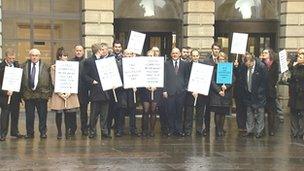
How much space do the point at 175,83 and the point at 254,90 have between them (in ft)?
5.70

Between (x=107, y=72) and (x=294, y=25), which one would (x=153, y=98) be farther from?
(x=294, y=25)

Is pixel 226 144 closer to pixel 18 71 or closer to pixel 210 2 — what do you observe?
pixel 18 71

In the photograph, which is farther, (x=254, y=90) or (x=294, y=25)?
(x=294, y=25)

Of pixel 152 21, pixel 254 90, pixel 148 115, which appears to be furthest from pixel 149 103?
pixel 152 21

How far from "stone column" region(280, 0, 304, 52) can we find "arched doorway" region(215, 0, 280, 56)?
47cm

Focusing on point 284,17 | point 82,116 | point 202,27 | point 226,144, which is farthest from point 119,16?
point 226,144

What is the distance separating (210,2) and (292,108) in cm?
800

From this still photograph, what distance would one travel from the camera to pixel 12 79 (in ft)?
42.9

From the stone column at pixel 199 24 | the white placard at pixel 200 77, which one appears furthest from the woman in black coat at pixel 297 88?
the stone column at pixel 199 24

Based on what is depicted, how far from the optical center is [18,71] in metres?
13.2

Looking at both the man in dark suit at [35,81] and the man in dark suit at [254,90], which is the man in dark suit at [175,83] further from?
the man in dark suit at [35,81]

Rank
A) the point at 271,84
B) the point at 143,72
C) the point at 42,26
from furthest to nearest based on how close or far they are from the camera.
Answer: the point at 42,26 < the point at 271,84 < the point at 143,72

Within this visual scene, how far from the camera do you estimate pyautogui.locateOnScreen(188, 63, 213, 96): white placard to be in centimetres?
1399

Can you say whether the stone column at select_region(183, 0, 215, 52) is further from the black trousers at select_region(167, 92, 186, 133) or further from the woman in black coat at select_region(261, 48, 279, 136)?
the black trousers at select_region(167, 92, 186, 133)
